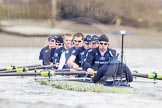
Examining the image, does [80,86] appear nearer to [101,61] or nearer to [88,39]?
[101,61]

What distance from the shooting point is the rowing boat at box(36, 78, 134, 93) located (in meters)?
13.5

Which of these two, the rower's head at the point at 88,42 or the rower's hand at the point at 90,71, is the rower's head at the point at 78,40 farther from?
the rower's hand at the point at 90,71

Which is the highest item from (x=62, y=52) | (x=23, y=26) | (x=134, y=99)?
(x=23, y=26)

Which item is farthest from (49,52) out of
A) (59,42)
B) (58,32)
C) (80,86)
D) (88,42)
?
(58,32)

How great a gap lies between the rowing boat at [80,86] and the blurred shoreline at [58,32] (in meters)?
13.9

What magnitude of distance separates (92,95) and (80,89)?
2.64 feet

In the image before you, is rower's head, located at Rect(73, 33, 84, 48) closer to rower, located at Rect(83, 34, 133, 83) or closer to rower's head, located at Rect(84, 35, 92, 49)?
rower's head, located at Rect(84, 35, 92, 49)

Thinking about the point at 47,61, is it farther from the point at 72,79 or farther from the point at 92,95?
the point at 92,95

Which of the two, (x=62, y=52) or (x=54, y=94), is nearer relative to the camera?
(x=54, y=94)

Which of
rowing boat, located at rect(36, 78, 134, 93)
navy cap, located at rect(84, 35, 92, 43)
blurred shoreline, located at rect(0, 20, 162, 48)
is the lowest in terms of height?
rowing boat, located at rect(36, 78, 134, 93)

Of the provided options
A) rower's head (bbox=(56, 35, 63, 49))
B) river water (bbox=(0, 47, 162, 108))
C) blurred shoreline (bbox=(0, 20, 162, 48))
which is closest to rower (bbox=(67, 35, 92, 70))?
river water (bbox=(0, 47, 162, 108))

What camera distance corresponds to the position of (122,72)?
1341 centimetres

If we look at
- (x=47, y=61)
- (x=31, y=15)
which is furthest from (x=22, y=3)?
(x=47, y=61)

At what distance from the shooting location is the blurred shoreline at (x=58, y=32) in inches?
1459
